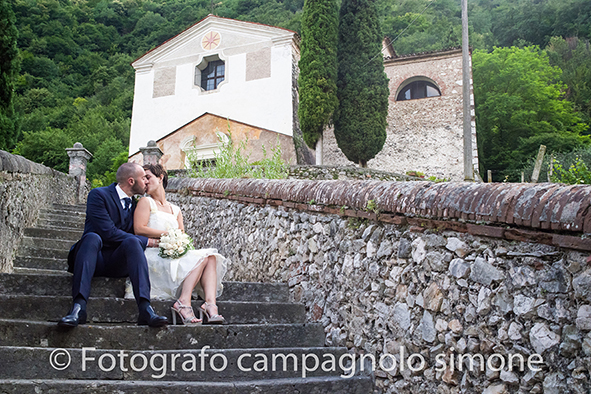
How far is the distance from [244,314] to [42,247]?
349cm

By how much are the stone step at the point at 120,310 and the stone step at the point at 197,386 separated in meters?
0.88

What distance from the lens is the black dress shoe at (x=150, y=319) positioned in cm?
304

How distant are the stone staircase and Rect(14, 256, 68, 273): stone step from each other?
1.76 metres

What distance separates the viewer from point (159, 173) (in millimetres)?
4457

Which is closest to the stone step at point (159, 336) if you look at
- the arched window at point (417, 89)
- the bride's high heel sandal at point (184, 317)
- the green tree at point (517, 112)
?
the bride's high heel sandal at point (184, 317)

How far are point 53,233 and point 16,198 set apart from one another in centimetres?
91

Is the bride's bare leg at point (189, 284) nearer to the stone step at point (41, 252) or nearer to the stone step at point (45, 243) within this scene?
the stone step at point (41, 252)

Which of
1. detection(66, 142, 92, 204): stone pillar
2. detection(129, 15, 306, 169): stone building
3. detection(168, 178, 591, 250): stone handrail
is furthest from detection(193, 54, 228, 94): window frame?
detection(168, 178, 591, 250): stone handrail

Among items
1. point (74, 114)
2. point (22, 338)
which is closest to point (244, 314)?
point (22, 338)

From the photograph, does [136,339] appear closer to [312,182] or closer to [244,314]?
[244,314]

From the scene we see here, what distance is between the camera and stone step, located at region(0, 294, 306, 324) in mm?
3174

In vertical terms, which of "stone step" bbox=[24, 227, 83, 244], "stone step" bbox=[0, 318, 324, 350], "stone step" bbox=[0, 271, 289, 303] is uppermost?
"stone step" bbox=[24, 227, 83, 244]

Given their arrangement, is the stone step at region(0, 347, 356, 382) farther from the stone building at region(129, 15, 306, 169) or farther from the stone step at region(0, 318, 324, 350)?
the stone building at region(129, 15, 306, 169)

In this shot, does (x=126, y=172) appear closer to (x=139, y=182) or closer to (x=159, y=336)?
(x=139, y=182)
